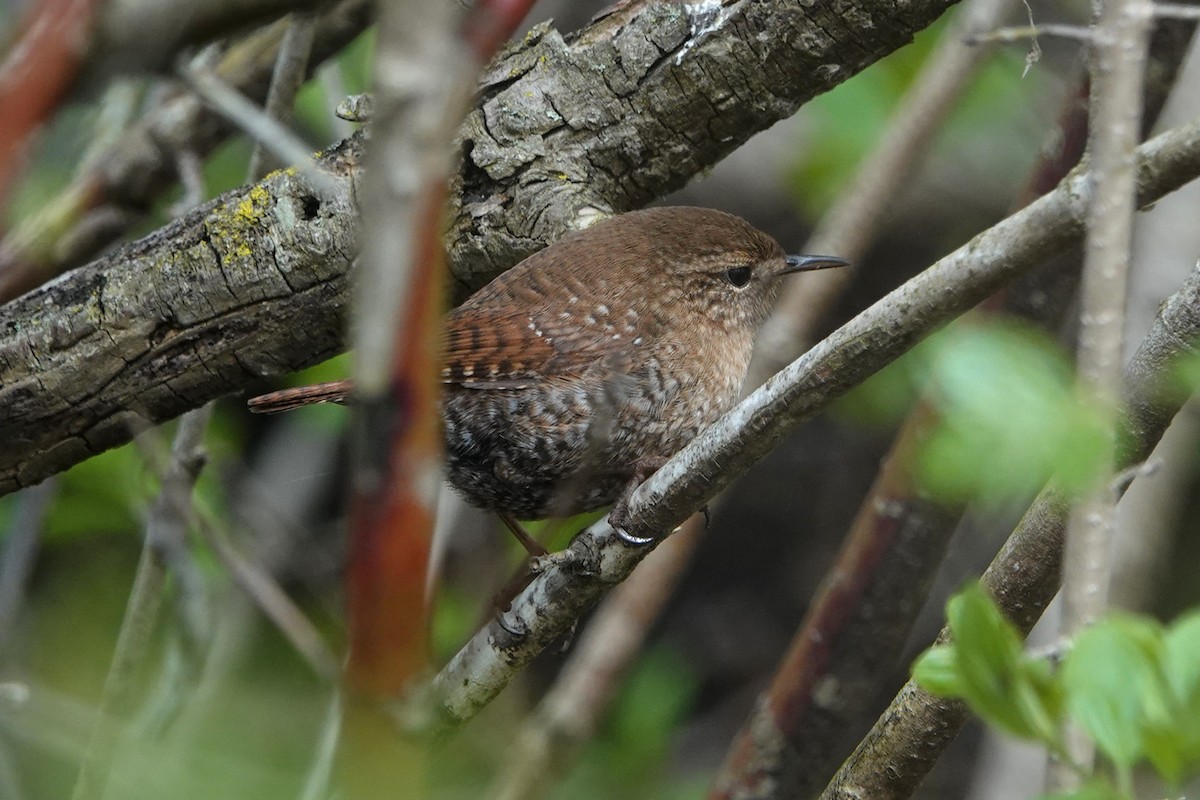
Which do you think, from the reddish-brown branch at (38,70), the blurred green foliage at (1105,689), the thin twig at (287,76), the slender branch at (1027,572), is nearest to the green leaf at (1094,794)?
the blurred green foliage at (1105,689)

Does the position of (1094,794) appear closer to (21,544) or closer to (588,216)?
(588,216)

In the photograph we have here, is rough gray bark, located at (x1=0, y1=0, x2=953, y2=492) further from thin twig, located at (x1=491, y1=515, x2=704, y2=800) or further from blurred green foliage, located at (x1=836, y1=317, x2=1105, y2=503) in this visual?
blurred green foliage, located at (x1=836, y1=317, x2=1105, y2=503)

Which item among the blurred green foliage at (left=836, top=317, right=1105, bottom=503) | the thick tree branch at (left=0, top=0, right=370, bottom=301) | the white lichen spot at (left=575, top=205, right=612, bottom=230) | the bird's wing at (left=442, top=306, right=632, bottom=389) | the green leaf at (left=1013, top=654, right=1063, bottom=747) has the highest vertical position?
the thick tree branch at (left=0, top=0, right=370, bottom=301)

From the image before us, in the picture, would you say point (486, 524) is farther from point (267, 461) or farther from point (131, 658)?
point (131, 658)

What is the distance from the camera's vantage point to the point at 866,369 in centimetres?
172

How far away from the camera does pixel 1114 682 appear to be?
114 cm

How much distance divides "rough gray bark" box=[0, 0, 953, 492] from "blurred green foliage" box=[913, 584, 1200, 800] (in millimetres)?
1589

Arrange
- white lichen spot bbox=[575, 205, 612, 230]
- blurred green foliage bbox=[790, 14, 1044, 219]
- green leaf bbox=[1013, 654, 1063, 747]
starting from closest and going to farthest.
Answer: green leaf bbox=[1013, 654, 1063, 747], white lichen spot bbox=[575, 205, 612, 230], blurred green foliage bbox=[790, 14, 1044, 219]

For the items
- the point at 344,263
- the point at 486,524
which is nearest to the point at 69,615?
the point at 486,524

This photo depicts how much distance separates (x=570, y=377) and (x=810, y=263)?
33.4 inches

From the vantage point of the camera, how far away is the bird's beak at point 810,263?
3342 mm

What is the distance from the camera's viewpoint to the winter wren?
2.87m

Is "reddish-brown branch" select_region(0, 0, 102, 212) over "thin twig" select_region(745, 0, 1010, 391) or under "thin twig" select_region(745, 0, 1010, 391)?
over

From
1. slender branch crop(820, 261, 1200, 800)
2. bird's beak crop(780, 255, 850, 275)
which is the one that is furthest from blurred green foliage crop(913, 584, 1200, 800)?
bird's beak crop(780, 255, 850, 275)
